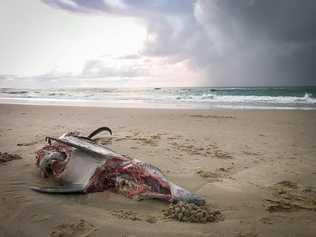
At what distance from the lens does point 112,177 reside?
3336 mm

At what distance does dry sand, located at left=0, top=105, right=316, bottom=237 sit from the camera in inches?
105

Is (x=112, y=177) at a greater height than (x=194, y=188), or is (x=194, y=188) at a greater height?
(x=112, y=177)

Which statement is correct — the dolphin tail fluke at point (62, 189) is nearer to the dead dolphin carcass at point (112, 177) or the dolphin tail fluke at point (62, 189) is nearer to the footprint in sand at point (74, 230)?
the dead dolphin carcass at point (112, 177)

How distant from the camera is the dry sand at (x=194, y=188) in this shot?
2.66 m

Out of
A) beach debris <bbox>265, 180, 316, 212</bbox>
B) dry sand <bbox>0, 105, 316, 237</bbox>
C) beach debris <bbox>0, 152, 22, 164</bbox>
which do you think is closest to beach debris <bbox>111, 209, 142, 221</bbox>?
dry sand <bbox>0, 105, 316, 237</bbox>

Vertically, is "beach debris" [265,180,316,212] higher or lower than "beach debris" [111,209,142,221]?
lower

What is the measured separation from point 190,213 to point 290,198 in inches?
48.4

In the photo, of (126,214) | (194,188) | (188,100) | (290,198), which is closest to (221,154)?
(194,188)

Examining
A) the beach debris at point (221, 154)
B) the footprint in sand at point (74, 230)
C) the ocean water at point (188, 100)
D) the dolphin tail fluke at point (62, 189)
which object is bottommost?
the footprint in sand at point (74, 230)

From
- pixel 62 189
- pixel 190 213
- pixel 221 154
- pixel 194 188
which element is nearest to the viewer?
pixel 190 213

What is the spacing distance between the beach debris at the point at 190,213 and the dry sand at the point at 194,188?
67mm

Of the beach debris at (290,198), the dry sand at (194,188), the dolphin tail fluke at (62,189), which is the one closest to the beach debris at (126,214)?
the dry sand at (194,188)

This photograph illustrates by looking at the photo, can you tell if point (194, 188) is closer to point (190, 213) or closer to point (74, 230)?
point (190, 213)

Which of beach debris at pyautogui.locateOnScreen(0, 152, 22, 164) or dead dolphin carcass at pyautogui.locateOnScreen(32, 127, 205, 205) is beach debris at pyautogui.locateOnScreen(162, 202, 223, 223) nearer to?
dead dolphin carcass at pyautogui.locateOnScreen(32, 127, 205, 205)
